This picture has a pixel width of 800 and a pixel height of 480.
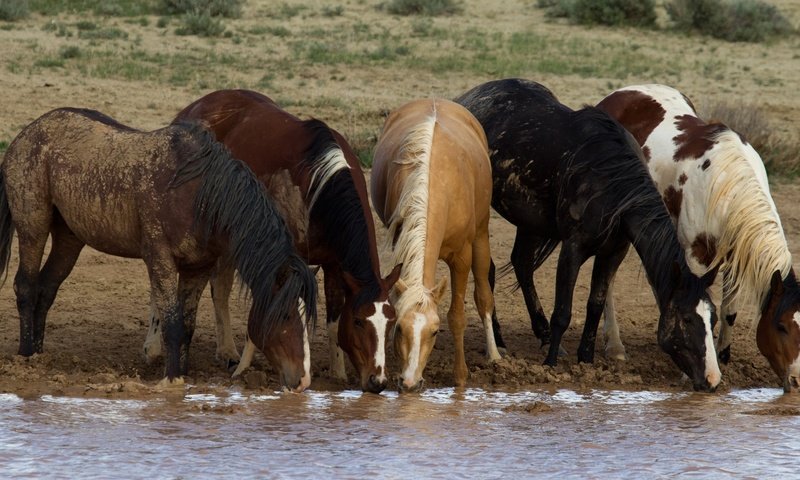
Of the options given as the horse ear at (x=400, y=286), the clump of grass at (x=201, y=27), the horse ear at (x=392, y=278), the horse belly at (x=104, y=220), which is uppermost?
the clump of grass at (x=201, y=27)

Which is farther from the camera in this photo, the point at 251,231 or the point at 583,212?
the point at 583,212

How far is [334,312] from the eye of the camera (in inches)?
293

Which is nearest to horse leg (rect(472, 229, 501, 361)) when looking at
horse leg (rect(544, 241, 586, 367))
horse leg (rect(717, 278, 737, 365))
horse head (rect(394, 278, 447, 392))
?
horse leg (rect(544, 241, 586, 367))

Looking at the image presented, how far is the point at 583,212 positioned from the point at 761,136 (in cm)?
580

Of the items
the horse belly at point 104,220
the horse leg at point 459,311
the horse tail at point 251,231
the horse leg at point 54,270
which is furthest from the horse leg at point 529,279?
the horse leg at point 54,270

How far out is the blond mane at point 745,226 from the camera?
7.46 meters

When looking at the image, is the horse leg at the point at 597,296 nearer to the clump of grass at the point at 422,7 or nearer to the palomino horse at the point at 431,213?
the palomino horse at the point at 431,213

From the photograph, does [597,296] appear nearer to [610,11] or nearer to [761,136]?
[761,136]

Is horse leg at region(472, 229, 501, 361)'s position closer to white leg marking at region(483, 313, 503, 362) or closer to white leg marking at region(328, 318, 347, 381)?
white leg marking at region(483, 313, 503, 362)

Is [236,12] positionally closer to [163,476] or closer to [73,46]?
[73,46]

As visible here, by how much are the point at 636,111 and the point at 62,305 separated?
170 inches

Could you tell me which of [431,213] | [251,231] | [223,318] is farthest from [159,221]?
[431,213]

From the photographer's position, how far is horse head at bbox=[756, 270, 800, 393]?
7.34 metres

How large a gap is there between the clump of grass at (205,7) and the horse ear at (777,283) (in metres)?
13.9
